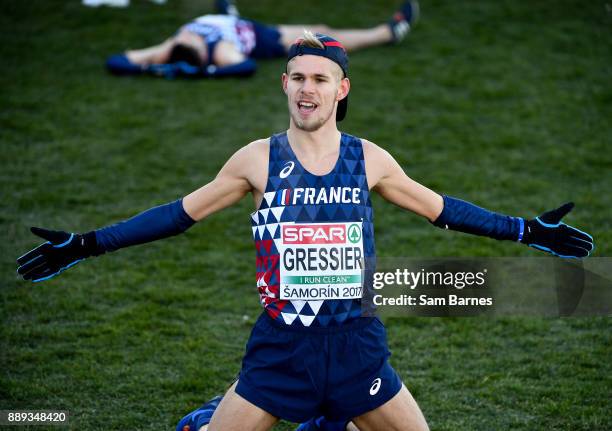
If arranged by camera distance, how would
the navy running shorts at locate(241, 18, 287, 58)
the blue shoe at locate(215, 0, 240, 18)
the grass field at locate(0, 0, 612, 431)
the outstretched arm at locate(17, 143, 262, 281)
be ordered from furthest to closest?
the blue shoe at locate(215, 0, 240, 18), the navy running shorts at locate(241, 18, 287, 58), the grass field at locate(0, 0, 612, 431), the outstretched arm at locate(17, 143, 262, 281)

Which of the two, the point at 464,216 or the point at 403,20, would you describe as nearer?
the point at 464,216

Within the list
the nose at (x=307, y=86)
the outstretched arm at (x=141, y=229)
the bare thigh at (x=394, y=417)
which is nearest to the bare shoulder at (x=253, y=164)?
the outstretched arm at (x=141, y=229)

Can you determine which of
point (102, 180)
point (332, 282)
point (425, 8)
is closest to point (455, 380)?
point (332, 282)

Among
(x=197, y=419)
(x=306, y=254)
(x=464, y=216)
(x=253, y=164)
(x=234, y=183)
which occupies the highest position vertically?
(x=253, y=164)

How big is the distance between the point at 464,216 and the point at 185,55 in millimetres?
7457

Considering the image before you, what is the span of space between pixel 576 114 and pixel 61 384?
7.04 metres

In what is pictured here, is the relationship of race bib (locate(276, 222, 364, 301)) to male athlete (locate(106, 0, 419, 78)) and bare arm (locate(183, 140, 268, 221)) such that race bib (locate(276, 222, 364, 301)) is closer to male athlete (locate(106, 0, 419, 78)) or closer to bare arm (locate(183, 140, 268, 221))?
bare arm (locate(183, 140, 268, 221))

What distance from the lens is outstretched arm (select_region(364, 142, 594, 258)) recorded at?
14.7 ft

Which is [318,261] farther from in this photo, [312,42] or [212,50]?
[212,50]

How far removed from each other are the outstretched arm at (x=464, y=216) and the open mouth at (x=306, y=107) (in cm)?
36

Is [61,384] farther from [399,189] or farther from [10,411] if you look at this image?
[399,189]

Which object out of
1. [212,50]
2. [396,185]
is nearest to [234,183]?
[396,185]

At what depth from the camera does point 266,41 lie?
1172cm

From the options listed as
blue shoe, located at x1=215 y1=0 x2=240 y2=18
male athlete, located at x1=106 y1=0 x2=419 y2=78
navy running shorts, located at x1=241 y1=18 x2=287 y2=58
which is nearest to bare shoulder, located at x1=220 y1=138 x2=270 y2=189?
male athlete, located at x1=106 y1=0 x2=419 y2=78
